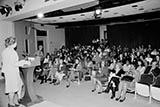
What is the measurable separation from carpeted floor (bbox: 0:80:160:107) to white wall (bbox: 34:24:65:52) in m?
7.33

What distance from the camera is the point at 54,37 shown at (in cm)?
1327

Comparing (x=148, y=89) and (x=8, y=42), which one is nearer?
(x=8, y=42)

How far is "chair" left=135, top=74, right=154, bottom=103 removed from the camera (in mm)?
3959

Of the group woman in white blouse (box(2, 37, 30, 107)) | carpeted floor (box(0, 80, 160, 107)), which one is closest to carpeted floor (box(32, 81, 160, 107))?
carpeted floor (box(0, 80, 160, 107))

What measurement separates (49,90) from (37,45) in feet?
21.9

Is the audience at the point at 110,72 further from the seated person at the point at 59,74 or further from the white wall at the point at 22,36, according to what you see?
the white wall at the point at 22,36

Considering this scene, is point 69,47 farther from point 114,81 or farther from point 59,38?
point 114,81

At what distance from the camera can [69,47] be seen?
14.0 metres

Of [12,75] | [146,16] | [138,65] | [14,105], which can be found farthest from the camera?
[146,16]

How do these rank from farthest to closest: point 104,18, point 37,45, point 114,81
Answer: point 37,45 < point 104,18 < point 114,81

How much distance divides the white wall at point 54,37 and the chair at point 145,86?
9.09 metres

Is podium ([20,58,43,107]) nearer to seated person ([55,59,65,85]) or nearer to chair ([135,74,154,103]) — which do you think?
seated person ([55,59,65,85])

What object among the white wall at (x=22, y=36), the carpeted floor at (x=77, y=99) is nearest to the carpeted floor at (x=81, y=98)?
the carpeted floor at (x=77, y=99)

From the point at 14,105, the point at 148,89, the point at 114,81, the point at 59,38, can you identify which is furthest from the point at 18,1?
the point at 59,38
